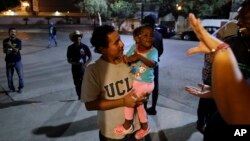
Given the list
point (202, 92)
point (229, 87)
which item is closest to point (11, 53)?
point (202, 92)

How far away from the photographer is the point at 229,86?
3.45ft

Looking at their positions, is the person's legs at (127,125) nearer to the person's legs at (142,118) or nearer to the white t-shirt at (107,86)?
the white t-shirt at (107,86)

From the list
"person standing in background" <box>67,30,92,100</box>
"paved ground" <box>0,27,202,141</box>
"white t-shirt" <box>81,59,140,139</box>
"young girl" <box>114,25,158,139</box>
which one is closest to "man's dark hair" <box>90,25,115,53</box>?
"white t-shirt" <box>81,59,140,139</box>

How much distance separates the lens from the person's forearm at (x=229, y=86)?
1056 mm

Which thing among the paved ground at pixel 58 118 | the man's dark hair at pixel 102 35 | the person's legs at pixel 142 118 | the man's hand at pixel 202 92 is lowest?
the paved ground at pixel 58 118

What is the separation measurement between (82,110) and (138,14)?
27.5m

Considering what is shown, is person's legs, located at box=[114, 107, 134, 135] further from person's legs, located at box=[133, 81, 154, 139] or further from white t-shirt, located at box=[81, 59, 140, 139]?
person's legs, located at box=[133, 81, 154, 139]

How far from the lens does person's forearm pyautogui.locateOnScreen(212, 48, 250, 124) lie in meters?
1.06

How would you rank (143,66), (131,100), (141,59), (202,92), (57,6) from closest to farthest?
(202,92) → (131,100) → (141,59) → (143,66) → (57,6)

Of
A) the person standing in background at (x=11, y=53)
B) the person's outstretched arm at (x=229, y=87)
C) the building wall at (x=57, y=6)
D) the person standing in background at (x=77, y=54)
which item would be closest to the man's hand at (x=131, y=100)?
the person's outstretched arm at (x=229, y=87)

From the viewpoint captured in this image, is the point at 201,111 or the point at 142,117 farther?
the point at 201,111

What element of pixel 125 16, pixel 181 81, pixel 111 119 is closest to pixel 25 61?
pixel 181 81

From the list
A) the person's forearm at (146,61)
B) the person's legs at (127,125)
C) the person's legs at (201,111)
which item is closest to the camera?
the person's legs at (127,125)

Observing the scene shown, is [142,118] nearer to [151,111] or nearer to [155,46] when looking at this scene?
[155,46]
